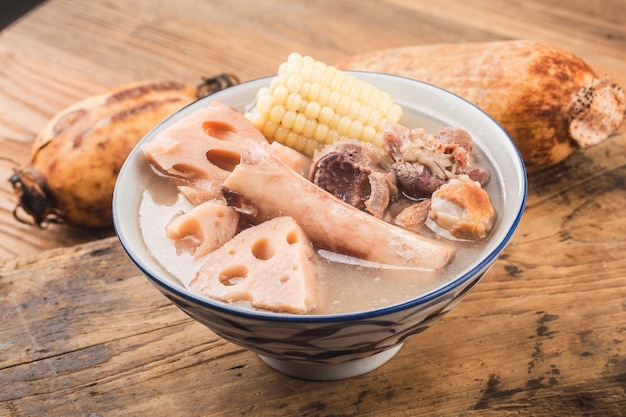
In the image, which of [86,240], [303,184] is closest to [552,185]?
[303,184]

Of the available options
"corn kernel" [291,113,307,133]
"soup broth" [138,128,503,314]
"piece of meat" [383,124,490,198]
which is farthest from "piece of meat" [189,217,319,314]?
"corn kernel" [291,113,307,133]

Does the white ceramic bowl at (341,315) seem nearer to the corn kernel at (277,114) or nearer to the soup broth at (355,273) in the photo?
the soup broth at (355,273)


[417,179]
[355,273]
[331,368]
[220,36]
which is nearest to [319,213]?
[355,273]

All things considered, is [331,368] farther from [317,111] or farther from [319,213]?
[317,111]

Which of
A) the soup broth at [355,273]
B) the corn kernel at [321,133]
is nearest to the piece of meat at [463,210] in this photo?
the soup broth at [355,273]

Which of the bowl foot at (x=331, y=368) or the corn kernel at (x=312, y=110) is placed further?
the corn kernel at (x=312, y=110)

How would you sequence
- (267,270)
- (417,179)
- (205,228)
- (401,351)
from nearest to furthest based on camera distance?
1. (267,270)
2. (205,228)
3. (417,179)
4. (401,351)

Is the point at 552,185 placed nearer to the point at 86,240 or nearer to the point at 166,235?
the point at 166,235
